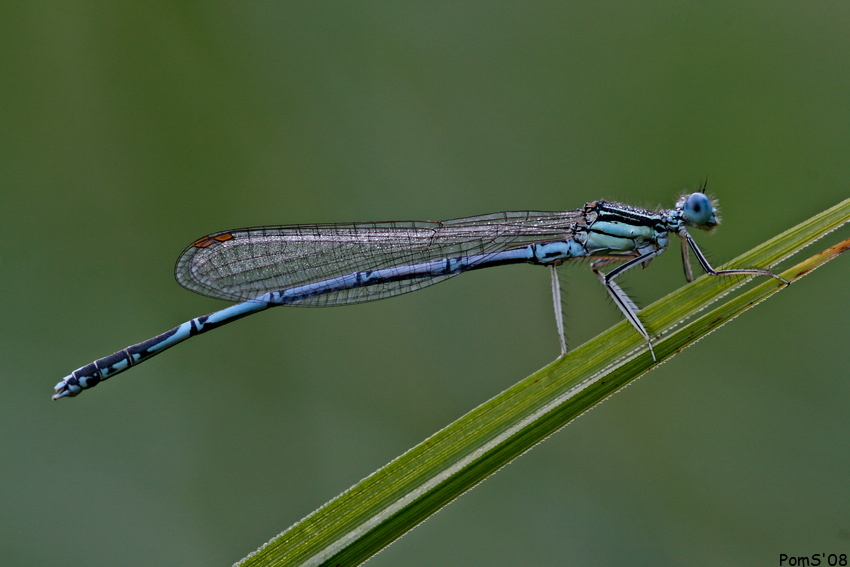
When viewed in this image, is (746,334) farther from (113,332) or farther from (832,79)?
(113,332)

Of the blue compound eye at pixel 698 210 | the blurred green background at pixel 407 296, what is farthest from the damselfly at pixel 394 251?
the blurred green background at pixel 407 296

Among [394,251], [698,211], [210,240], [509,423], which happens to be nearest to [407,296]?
[394,251]

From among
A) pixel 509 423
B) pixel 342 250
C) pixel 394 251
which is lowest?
pixel 509 423

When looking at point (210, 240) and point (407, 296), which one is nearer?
point (210, 240)

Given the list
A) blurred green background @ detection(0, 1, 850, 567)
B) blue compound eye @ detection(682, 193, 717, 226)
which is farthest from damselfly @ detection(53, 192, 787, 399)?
blurred green background @ detection(0, 1, 850, 567)

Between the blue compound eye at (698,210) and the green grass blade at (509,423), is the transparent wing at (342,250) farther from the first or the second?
the green grass blade at (509,423)

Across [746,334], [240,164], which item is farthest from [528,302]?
[240,164]

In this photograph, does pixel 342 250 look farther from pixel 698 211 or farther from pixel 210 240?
pixel 698 211
